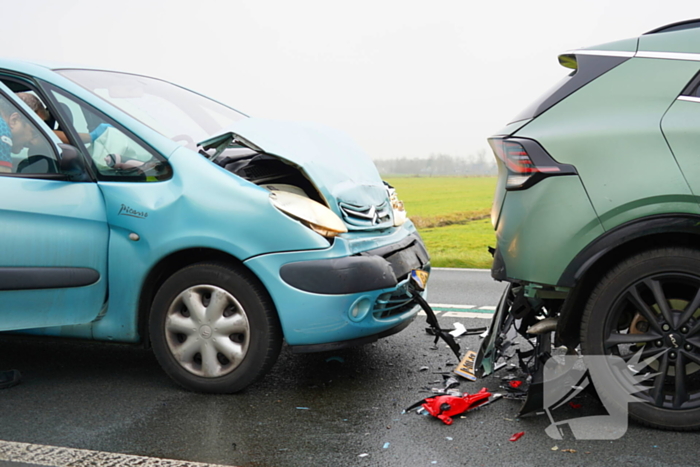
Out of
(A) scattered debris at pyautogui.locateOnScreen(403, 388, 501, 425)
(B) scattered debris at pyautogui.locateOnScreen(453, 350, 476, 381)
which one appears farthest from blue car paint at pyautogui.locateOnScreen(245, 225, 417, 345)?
(B) scattered debris at pyautogui.locateOnScreen(453, 350, 476, 381)

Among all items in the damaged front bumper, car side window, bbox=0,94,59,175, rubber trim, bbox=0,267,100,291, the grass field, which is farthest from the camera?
the grass field

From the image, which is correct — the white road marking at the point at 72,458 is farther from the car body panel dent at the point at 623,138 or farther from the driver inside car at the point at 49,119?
the car body panel dent at the point at 623,138

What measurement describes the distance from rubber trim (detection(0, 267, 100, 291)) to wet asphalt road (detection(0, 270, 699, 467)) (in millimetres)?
613

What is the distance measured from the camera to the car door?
3.68 m

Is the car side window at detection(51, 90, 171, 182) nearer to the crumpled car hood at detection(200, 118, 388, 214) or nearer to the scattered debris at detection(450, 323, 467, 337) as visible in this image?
the crumpled car hood at detection(200, 118, 388, 214)

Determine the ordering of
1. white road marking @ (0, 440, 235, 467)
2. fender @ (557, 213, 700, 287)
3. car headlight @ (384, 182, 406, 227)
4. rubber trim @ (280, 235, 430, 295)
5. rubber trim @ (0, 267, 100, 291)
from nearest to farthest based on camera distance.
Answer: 1. white road marking @ (0, 440, 235, 467)
2. fender @ (557, 213, 700, 287)
3. rubber trim @ (280, 235, 430, 295)
4. rubber trim @ (0, 267, 100, 291)
5. car headlight @ (384, 182, 406, 227)

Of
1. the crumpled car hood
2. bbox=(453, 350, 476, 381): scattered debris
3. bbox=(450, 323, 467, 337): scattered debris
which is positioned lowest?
bbox=(450, 323, 467, 337): scattered debris

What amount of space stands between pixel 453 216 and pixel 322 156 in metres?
25.2

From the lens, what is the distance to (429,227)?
85.9 feet

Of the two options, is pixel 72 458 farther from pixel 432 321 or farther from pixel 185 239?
pixel 432 321

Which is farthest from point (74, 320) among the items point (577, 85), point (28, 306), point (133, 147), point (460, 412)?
point (577, 85)

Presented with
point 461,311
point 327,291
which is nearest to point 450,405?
point 327,291

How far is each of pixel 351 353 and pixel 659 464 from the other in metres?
2.25

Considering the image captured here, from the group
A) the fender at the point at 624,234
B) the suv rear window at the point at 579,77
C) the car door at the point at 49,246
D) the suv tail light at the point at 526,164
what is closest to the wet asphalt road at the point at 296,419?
the car door at the point at 49,246
